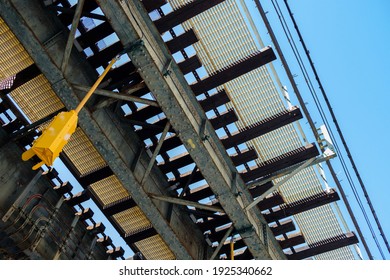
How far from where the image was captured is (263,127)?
29.2ft

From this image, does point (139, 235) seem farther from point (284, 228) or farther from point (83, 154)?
point (284, 228)

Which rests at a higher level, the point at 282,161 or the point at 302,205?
the point at 282,161

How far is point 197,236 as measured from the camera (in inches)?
392

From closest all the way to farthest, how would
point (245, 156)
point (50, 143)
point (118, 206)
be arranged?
1. point (50, 143)
2. point (245, 156)
3. point (118, 206)

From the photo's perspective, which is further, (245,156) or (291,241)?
(291,241)

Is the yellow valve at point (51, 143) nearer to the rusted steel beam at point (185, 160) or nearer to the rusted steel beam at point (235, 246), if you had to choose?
the rusted steel beam at point (185, 160)

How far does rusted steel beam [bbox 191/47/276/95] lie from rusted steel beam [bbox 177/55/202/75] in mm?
303

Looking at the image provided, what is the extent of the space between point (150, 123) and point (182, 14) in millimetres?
2296

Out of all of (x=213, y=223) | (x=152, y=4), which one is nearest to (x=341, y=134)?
(x=213, y=223)

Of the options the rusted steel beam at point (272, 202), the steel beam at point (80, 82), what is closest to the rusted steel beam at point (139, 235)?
the steel beam at point (80, 82)

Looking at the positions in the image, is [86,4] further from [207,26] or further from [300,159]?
[300,159]

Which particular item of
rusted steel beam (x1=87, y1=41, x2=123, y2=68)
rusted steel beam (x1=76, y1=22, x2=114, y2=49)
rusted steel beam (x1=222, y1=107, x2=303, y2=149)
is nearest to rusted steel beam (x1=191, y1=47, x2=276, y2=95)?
rusted steel beam (x1=222, y1=107, x2=303, y2=149)

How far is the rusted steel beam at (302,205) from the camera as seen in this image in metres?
9.59

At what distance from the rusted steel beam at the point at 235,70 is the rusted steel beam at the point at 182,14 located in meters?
1.17
